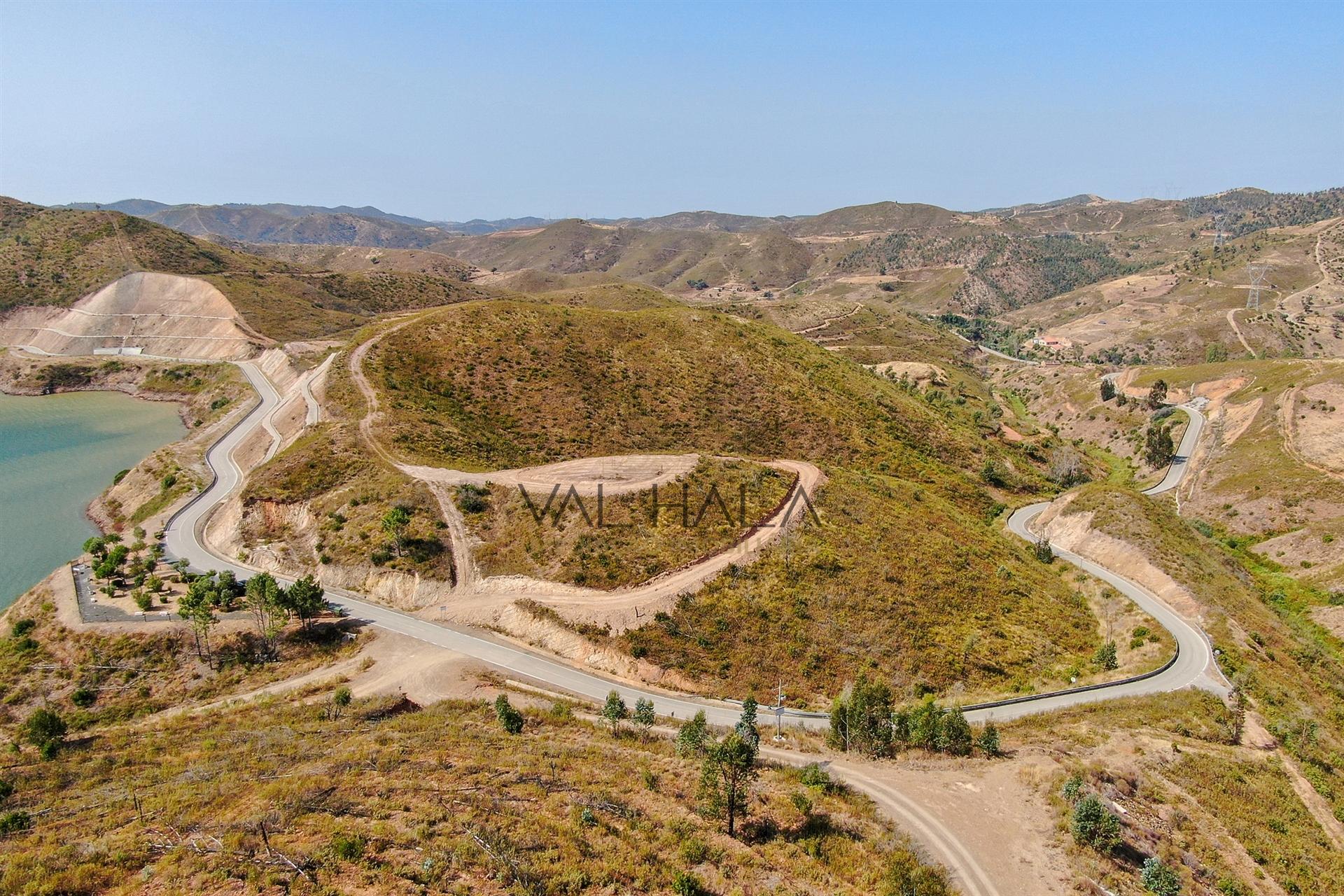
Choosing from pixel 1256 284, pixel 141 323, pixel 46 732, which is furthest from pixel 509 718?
pixel 1256 284

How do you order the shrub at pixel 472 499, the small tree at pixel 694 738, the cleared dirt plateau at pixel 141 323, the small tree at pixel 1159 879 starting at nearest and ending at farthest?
the small tree at pixel 1159 879 < the small tree at pixel 694 738 < the shrub at pixel 472 499 < the cleared dirt plateau at pixel 141 323

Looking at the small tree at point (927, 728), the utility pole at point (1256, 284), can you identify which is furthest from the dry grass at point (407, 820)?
the utility pole at point (1256, 284)

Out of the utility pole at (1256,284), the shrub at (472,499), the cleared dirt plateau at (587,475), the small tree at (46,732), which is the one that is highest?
the utility pole at (1256,284)

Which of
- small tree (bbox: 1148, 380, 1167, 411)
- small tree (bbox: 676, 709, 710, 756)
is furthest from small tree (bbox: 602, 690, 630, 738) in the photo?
small tree (bbox: 1148, 380, 1167, 411)

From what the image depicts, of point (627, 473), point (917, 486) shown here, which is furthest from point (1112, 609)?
point (627, 473)

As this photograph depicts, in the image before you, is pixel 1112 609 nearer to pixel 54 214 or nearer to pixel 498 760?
pixel 498 760

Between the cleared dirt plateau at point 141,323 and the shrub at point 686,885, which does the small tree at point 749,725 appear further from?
the cleared dirt plateau at point 141,323

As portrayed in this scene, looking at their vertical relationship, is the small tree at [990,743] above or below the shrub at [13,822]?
below
